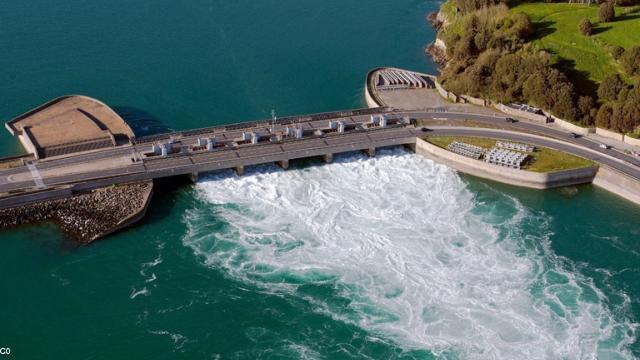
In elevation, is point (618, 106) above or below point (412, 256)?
above

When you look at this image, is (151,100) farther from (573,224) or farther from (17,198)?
(573,224)

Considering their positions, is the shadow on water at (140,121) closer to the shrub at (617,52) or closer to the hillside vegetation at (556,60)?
the hillside vegetation at (556,60)

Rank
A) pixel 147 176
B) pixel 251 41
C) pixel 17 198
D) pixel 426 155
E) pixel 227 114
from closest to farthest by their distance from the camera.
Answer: pixel 17 198 < pixel 147 176 < pixel 426 155 < pixel 227 114 < pixel 251 41

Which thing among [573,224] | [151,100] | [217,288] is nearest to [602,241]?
[573,224]

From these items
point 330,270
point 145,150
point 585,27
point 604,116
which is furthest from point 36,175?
point 585,27

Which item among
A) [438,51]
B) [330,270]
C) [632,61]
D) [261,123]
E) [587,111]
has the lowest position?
[330,270]

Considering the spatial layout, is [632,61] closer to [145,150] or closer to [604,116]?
[604,116]
